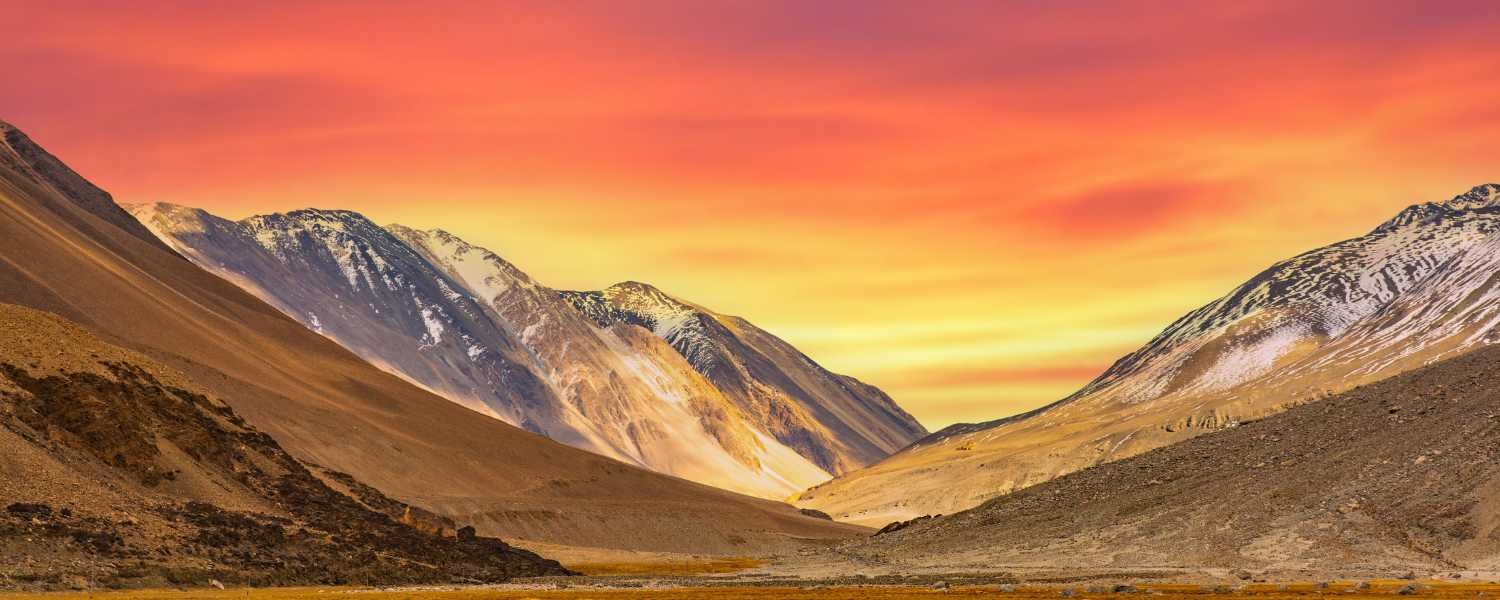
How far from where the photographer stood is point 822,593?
7381 cm

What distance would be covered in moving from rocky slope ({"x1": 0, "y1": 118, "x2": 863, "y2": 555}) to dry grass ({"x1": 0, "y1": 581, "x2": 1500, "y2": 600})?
6067cm

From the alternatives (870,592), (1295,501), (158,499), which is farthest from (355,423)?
(1295,501)

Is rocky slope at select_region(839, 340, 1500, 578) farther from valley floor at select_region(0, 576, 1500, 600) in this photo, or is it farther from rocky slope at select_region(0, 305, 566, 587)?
rocky slope at select_region(0, 305, 566, 587)

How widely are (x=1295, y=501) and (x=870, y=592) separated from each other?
1221 inches

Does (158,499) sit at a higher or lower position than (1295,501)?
lower

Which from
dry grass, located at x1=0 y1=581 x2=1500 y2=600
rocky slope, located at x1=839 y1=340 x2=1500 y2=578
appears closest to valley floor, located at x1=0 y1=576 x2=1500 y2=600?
dry grass, located at x1=0 y1=581 x2=1500 y2=600

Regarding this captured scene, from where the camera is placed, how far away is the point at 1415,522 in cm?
8181

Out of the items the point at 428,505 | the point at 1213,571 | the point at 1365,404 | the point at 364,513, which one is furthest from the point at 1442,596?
the point at 428,505

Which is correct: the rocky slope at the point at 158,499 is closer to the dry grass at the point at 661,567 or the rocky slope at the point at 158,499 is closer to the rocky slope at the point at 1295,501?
the dry grass at the point at 661,567

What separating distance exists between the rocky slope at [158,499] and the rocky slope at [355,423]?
29284 mm

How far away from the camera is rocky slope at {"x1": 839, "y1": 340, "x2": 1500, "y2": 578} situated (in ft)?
265

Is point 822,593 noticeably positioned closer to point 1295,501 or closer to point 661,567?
point 1295,501

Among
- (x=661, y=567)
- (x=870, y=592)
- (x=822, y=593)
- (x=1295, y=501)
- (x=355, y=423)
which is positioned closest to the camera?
(x=822, y=593)

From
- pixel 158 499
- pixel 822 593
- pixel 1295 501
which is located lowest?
pixel 158 499
